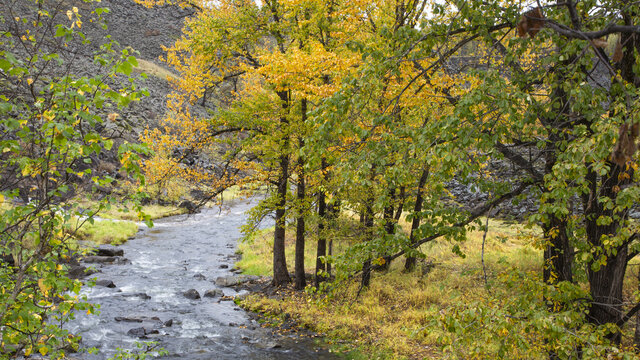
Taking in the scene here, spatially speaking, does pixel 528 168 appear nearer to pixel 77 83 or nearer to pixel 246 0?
pixel 77 83

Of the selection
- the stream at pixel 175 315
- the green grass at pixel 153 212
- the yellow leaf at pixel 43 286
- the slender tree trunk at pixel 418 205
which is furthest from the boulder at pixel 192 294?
the green grass at pixel 153 212

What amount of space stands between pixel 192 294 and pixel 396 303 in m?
7.32

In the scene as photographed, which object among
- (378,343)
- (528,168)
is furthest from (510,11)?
(378,343)

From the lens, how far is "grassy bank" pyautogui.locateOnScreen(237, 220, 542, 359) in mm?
9750

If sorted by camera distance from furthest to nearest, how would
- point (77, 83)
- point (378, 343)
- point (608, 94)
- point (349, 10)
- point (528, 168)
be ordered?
point (378, 343), point (349, 10), point (528, 168), point (608, 94), point (77, 83)

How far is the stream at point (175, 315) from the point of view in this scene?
10188 mm

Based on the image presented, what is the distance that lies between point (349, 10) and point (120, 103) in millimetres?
7354

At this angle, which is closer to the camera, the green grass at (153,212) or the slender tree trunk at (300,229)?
the slender tree trunk at (300,229)

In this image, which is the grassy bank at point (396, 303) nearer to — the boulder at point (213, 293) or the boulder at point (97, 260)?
the boulder at point (213, 293)

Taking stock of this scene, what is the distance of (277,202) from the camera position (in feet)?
41.3

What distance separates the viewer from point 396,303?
1262 centimetres

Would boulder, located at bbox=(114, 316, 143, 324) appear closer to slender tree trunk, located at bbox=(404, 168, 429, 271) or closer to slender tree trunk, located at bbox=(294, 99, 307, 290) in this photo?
slender tree trunk, located at bbox=(294, 99, 307, 290)

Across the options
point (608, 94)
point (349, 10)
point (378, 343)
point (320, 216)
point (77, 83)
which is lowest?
point (378, 343)

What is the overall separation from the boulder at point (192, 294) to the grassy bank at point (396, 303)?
211cm
